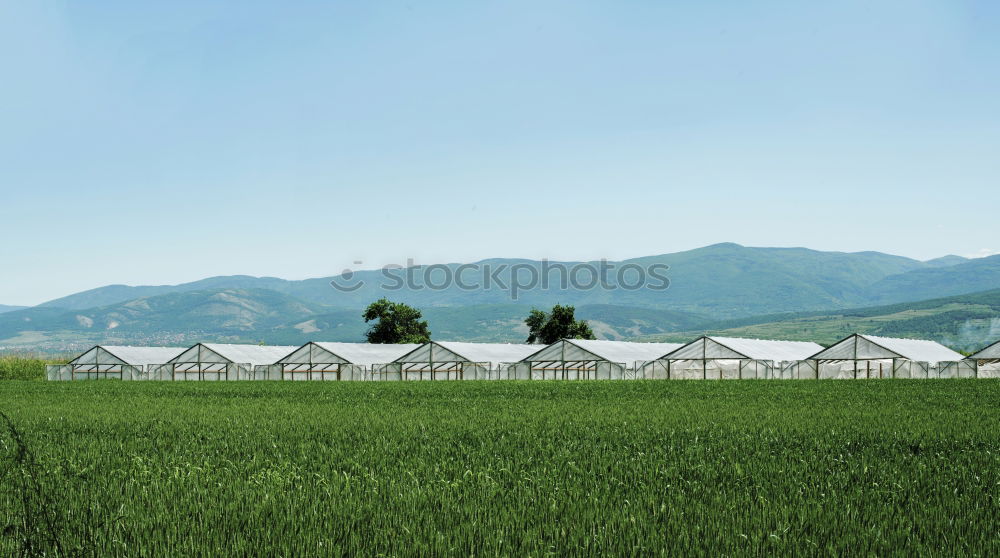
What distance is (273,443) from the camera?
53.6 feet

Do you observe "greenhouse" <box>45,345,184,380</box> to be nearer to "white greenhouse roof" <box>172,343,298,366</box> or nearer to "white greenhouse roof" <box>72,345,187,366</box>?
"white greenhouse roof" <box>72,345,187,366</box>

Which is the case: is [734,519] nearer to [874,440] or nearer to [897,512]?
[897,512]

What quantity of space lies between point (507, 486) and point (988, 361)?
63.1m

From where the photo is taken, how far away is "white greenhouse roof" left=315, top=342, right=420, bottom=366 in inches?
2908

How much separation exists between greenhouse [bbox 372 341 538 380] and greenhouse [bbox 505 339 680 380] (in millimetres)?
1974

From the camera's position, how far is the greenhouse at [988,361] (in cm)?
6322

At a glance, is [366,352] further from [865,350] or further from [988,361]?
[988,361]

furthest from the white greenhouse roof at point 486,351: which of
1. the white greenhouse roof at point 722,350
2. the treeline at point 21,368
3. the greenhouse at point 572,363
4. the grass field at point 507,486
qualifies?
the grass field at point 507,486

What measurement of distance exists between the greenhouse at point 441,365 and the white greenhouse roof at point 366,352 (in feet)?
4.89

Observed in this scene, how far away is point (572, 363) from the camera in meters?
69.8

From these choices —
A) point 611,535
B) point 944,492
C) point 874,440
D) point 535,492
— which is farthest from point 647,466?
point 874,440

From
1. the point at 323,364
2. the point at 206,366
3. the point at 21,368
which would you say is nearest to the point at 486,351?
the point at 323,364

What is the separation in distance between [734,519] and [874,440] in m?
9.10

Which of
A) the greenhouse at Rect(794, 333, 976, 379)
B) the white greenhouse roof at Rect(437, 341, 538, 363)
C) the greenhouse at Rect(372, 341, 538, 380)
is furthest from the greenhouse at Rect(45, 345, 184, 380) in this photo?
the greenhouse at Rect(794, 333, 976, 379)
